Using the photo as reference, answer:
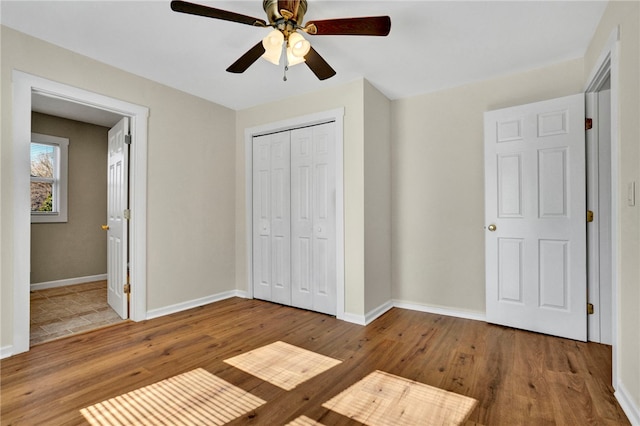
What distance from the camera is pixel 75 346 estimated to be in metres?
2.59

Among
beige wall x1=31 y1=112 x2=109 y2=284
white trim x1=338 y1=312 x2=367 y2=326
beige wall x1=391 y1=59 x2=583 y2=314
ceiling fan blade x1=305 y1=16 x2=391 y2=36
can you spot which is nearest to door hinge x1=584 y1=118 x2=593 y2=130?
beige wall x1=391 y1=59 x2=583 y2=314

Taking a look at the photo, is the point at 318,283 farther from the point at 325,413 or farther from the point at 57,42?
the point at 57,42

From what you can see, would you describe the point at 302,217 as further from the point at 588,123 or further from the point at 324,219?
the point at 588,123

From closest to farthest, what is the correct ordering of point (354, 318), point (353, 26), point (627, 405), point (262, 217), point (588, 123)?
point (627, 405)
point (353, 26)
point (588, 123)
point (354, 318)
point (262, 217)

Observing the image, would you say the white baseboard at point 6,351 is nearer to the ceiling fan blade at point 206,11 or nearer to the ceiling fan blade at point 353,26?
the ceiling fan blade at point 206,11

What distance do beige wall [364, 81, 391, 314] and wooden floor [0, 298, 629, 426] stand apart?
1.25 feet

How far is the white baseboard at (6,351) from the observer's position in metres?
2.32

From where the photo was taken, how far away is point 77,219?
493 centimetres

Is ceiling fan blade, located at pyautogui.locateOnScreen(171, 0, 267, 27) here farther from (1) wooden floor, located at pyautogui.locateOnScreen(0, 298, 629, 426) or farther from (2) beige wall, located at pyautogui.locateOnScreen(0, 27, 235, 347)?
(1) wooden floor, located at pyautogui.locateOnScreen(0, 298, 629, 426)

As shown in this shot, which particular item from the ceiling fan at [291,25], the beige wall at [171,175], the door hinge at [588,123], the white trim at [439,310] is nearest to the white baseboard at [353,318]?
the white trim at [439,310]

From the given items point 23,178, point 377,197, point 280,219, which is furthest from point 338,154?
point 23,178

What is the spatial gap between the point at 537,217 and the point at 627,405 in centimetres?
153

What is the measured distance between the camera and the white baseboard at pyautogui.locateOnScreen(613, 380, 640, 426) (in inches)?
61.9

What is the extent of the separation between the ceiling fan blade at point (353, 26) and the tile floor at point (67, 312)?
3230 millimetres
